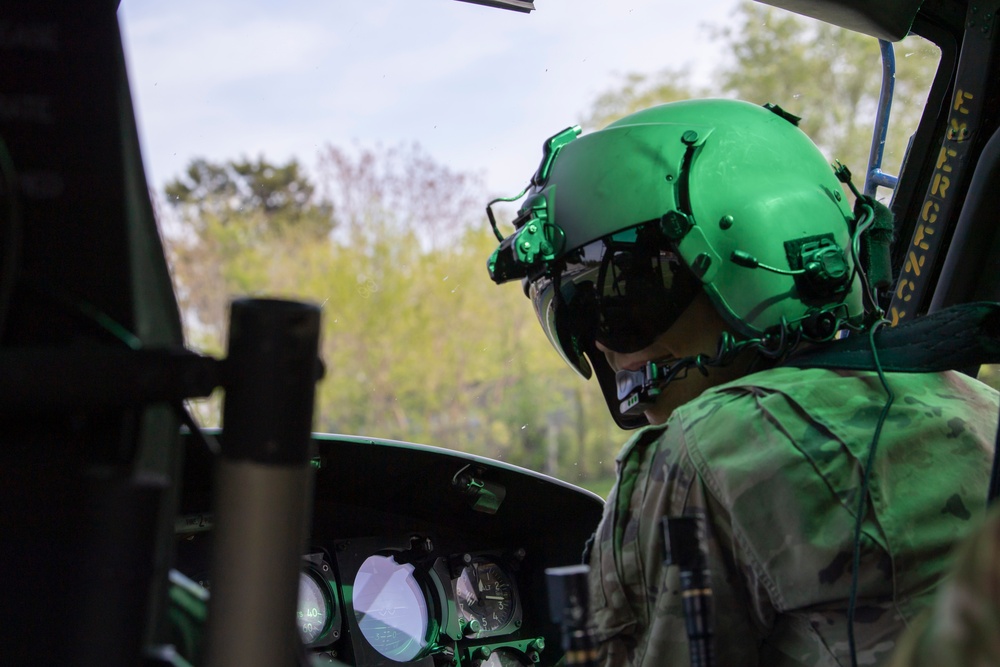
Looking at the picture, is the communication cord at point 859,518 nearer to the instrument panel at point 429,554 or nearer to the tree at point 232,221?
the instrument panel at point 429,554

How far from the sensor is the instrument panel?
2219mm

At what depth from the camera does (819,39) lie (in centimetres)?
674

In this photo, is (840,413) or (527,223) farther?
(527,223)

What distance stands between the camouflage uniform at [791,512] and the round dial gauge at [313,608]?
979 millimetres

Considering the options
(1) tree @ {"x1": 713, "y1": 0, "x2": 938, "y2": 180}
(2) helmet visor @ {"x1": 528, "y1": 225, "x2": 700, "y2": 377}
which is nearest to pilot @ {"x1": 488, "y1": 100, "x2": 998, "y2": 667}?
(2) helmet visor @ {"x1": 528, "y1": 225, "x2": 700, "y2": 377}

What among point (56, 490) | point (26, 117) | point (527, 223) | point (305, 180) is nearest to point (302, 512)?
point (56, 490)

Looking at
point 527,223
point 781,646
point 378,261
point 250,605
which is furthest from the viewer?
point 378,261

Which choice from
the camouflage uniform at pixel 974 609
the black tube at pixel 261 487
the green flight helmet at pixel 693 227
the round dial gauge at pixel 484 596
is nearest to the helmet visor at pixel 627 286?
the green flight helmet at pixel 693 227

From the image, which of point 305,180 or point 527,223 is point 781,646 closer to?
point 527,223

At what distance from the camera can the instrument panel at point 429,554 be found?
7.28 feet

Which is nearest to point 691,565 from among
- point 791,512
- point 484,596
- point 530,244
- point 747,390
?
point 791,512

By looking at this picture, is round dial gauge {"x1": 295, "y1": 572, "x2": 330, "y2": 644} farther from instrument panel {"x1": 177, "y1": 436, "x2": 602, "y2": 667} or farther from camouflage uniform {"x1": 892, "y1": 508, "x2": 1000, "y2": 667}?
camouflage uniform {"x1": 892, "y1": 508, "x2": 1000, "y2": 667}

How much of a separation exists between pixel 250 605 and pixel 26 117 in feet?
1.19

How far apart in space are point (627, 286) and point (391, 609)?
105 cm
